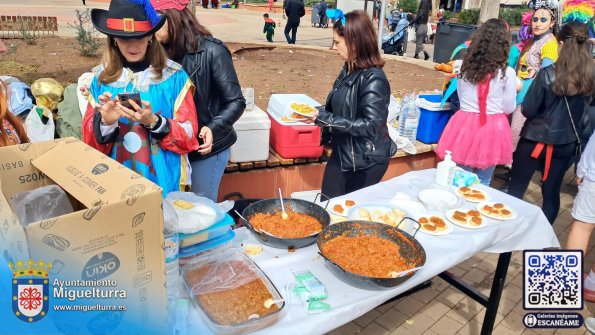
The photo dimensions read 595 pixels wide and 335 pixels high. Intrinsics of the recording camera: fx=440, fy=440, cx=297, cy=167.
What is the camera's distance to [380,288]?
1.86 metres

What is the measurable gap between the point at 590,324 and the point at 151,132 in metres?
3.27

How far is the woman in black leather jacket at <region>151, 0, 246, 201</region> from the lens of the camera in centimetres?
250

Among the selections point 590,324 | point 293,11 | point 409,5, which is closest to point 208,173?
point 590,324

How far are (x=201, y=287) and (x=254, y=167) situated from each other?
8.36ft

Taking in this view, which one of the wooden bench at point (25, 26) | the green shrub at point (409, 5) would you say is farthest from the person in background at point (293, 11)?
the green shrub at point (409, 5)

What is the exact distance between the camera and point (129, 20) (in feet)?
6.90

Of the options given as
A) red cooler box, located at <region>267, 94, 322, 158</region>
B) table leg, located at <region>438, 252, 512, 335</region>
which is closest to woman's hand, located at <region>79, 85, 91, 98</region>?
red cooler box, located at <region>267, 94, 322, 158</region>

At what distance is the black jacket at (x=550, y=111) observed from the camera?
376cm

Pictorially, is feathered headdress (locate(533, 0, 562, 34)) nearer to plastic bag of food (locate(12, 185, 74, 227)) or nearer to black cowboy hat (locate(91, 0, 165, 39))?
black cowboy hat (locate(91, 0, 165, 39))

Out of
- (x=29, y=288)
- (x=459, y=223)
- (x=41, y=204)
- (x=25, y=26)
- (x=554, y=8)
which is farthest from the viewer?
(x=25, y=26)

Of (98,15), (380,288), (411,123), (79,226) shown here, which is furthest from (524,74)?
(79,226)

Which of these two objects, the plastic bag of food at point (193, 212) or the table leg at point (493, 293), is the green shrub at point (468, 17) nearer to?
the table leg at point (493, 293)

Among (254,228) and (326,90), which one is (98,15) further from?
(326,90)

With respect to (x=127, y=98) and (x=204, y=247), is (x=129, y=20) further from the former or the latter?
(x=204, y=247)
